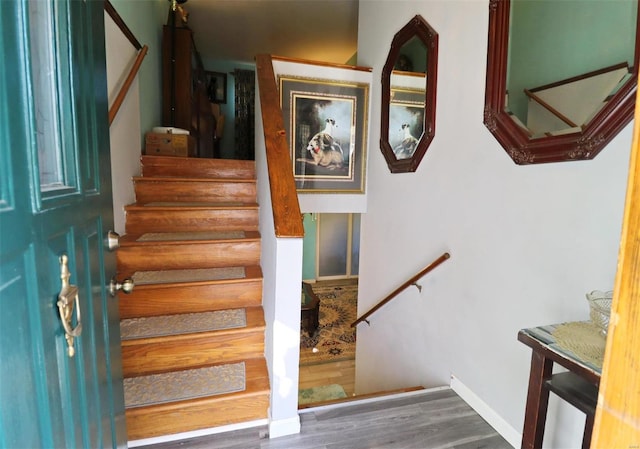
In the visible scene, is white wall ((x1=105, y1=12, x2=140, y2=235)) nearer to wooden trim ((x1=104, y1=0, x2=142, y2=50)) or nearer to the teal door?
wooden trim ((x1=104, y1=0, x2=142, y2=50))

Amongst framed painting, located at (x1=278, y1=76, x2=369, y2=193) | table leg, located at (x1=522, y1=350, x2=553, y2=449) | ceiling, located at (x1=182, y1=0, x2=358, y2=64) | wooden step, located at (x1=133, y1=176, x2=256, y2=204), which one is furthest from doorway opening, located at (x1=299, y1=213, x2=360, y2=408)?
ceiling, located at (x1=182, y1=0, x2=358, y2=64)

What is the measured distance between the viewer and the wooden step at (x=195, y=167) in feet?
9.63

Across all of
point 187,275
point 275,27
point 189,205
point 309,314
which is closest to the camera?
point 187,275

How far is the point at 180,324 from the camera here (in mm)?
1871

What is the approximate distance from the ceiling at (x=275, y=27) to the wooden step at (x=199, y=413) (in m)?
3.83

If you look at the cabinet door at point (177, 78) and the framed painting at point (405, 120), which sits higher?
the cabinet door at point (177, 78)

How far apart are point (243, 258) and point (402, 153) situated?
143 centimetres

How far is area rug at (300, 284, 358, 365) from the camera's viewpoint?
14.6 feet

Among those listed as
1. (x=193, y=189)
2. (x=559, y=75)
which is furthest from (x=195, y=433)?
(x=559, y=75)

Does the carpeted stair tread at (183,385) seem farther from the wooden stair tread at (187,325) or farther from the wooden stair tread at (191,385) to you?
the wooden stair tread at (187,325)

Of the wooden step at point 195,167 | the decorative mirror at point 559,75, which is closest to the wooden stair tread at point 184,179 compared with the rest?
the wooden step at point 195,167

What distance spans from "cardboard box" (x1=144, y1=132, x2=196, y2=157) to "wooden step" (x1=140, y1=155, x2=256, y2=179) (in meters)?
0.24

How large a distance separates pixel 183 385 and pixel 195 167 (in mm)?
1901

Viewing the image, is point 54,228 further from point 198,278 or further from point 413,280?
point 413,280
